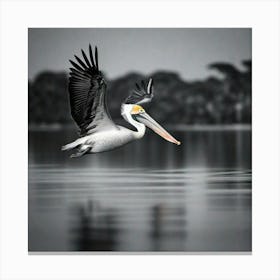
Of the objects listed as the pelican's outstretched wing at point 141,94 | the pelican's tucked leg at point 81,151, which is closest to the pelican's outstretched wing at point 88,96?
the pelican's tucked leg at point 81,151

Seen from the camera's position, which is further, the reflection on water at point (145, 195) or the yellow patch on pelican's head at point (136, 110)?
the yellow patch on pelican's head at point (136, 110)

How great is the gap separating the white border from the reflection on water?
0.10 meters

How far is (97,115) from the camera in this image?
4.77m

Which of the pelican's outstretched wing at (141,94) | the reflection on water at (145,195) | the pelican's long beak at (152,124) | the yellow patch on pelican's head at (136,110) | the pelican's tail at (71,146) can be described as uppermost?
the pelican's outstretched wing at (141,94)

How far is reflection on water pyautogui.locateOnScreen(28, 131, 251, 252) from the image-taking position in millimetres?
4645

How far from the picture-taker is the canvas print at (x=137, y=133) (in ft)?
15.4

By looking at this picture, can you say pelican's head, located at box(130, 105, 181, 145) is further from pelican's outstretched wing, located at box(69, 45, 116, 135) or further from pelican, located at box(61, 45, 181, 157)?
pelican's outstretched wing, located at box(69, 45, 116, 135)

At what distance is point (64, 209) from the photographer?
4742mm

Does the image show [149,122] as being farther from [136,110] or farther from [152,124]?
[136,110]

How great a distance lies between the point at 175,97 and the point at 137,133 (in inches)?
17.9

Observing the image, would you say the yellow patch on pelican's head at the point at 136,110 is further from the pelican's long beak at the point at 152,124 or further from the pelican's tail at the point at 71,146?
the pelican's tail at the point at 71,146

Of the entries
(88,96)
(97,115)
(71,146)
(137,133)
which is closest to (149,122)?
(137,133)
